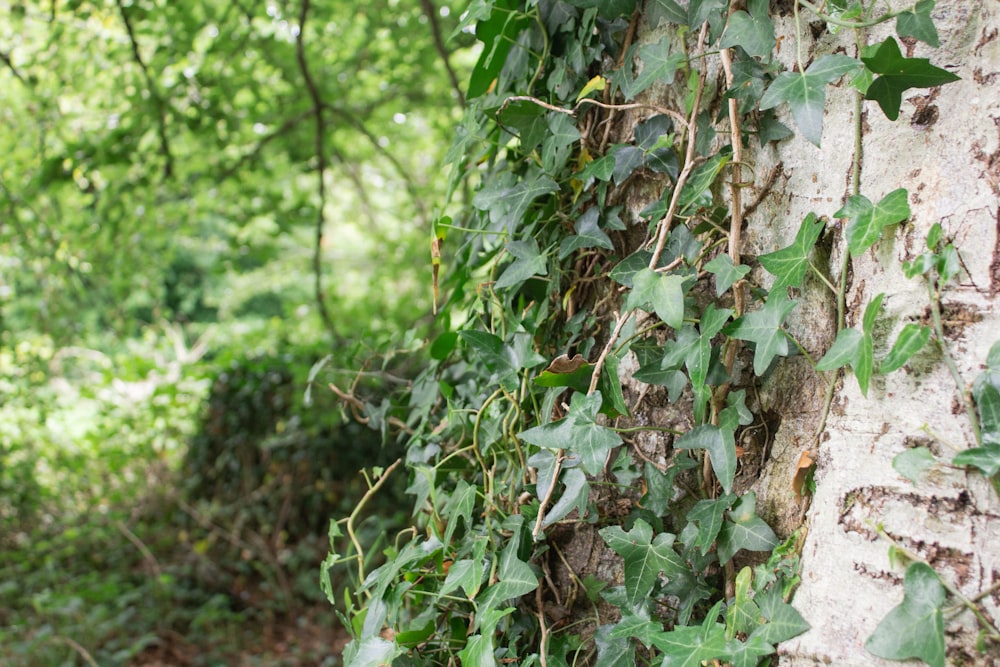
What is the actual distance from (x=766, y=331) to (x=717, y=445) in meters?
0.14

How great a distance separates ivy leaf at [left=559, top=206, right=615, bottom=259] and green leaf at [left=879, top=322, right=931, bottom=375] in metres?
0.40

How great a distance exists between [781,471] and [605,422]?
26cm

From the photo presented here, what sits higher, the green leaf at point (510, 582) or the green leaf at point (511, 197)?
the green leaf at point (511, 197)

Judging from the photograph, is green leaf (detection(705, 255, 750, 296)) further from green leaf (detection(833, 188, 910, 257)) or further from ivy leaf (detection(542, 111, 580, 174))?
ivy leaf (detection(542, 111, 580, 174))

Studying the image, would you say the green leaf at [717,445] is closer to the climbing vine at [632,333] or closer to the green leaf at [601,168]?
the climbing vine at [632,333]

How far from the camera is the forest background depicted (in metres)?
3.24

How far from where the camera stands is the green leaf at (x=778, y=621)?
730 mm

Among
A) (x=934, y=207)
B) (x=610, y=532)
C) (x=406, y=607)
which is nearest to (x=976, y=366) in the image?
(x=934, y=207)

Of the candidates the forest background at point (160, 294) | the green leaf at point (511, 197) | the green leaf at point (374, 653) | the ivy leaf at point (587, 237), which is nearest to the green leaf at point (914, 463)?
the ivy leaf at point (587, 237)

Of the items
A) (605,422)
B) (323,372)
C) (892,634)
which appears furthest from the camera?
(323,372)

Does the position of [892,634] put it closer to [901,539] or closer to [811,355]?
[901,539]

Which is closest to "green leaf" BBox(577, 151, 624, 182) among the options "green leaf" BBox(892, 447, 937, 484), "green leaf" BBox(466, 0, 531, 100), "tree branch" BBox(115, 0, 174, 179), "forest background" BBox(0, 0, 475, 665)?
"green leaf" BBox(466, 0, 531, 100)

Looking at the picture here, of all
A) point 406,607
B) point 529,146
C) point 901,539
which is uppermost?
point 529,146

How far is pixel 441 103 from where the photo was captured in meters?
4.08
